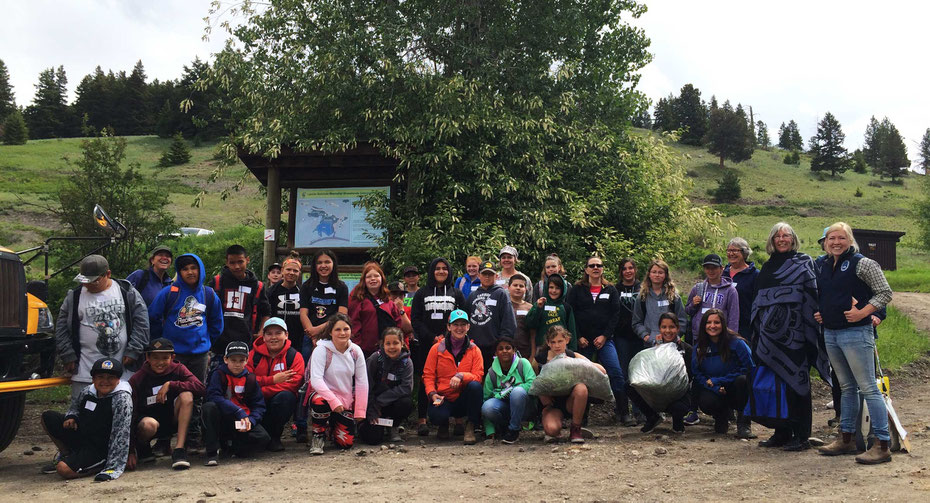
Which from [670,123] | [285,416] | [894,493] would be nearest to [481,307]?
[285,416]

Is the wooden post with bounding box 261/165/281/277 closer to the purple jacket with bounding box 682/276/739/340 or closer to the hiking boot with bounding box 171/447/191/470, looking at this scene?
the hiking boot with bounding box 171/447/191/470

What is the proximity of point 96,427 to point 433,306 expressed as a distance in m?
3.52

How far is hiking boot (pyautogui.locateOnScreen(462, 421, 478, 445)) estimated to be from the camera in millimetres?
7496

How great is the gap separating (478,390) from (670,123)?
8874 cm

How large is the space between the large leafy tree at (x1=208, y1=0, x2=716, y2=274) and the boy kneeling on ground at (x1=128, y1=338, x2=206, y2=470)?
5.11 metres

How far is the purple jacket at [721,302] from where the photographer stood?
319 inches

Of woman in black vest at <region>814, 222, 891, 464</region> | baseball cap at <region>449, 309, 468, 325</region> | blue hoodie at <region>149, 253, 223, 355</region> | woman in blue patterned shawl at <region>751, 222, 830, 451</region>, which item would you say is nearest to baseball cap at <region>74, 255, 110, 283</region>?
blue hoodie at <region>149, 253, 223, 355</region>

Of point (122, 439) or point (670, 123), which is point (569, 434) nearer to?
point (122, 439)

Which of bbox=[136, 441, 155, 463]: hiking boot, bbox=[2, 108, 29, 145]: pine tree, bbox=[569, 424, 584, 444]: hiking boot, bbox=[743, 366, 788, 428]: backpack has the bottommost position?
bbox=[136, 441, 155, 463]: hiking boot

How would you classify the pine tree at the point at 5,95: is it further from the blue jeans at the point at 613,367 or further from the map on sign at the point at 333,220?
the blue jeans at the point at 613,367

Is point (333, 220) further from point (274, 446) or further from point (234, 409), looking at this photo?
point (234, 409)

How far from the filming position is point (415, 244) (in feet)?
38.3

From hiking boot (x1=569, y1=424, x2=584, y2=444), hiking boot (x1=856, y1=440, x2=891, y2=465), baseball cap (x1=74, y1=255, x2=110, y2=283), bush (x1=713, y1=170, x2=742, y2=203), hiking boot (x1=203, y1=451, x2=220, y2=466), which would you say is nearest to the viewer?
hiking boot (x1=856, y1=440, x2=891, y2=465)

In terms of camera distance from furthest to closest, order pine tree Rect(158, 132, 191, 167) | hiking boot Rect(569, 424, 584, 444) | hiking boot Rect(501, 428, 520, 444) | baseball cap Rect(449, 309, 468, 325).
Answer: pine tree Rect(158, 132, 191, 167) < baseball cap Rect(449, 309, 468, 325) < hiking boot Rect(501, 428, 520, 444) < hiking boot Rect(569, 424, 584, 444)
